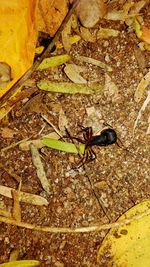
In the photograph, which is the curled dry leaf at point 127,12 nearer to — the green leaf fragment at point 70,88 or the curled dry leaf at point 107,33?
the curled dry leaf at point 107,33

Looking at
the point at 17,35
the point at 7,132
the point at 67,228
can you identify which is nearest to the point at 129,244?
the point at 67,228

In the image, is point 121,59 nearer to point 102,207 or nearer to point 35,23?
point 35,23

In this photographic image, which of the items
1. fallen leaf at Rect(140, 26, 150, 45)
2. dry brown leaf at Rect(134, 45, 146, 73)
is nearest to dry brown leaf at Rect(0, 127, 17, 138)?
dry brown leaf at Rect(134, 45, 146, 73)

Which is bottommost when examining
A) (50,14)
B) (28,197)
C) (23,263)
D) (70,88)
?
(23,263)

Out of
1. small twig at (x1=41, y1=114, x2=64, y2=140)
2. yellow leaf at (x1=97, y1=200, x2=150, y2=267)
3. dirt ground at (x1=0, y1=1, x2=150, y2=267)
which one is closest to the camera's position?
yellow leaf at (x1=97, y1=200, x2=150, y2=267)

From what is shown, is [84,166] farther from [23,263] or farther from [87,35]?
[87,35]

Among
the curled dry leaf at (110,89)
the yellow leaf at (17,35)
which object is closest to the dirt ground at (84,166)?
the curled dry leaf at (110,89)

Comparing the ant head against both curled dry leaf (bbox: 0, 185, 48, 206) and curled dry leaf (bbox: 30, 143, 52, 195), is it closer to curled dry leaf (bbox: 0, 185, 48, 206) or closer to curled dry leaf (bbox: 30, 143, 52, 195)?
curled dry leaf (bbox: 30, 143, 52, 195)
